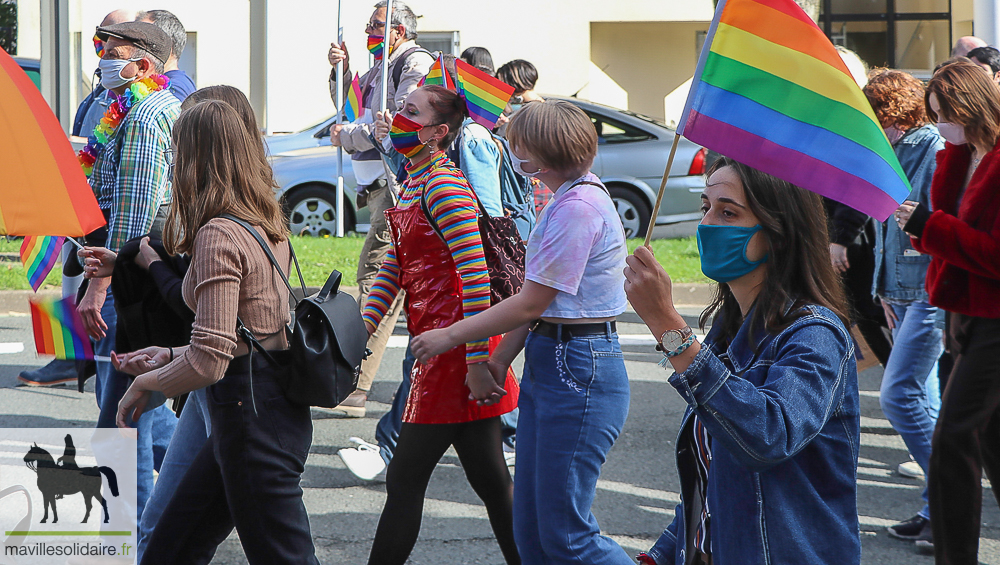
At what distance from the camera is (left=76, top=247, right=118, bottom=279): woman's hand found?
11.1 feet

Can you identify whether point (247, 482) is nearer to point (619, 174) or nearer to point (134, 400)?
point (134, 400)

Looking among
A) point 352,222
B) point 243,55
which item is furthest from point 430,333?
point 243,55

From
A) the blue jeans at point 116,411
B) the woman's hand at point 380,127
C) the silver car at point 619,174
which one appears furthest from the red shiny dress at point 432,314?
the silver car at point 619,174

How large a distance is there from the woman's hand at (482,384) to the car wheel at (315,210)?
30.8 ft

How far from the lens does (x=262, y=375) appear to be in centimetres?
287

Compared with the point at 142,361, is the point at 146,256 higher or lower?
higher

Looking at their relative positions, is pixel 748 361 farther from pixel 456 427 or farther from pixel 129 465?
pixel 129 465

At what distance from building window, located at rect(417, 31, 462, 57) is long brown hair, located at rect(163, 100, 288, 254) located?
15.8m

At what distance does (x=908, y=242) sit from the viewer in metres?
4.57

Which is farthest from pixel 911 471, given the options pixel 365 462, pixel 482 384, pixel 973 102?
pixel 482 384

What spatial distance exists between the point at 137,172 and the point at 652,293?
8.25ft

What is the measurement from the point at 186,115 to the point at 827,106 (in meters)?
1.76

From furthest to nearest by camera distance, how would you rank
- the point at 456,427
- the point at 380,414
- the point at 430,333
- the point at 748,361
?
1. the point at 380,414
2. the point at 456,427
3. the point at 430,333
4. the point at 748,361

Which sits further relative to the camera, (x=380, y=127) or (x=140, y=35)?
(x=380, y=127)
